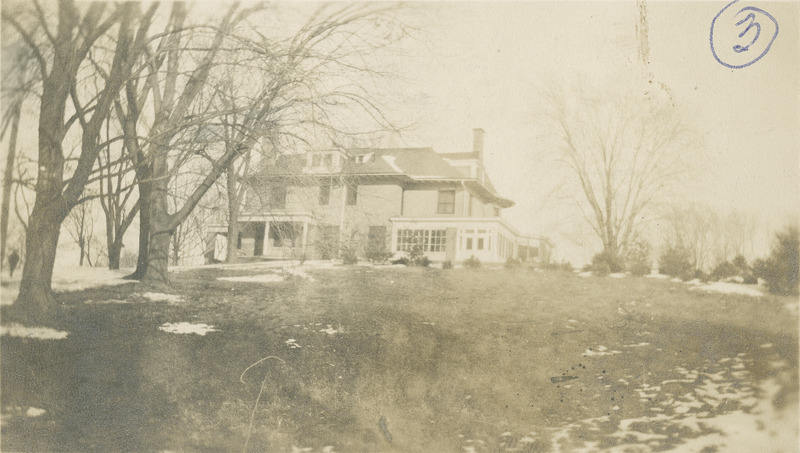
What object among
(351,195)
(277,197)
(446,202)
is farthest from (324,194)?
(446,202)

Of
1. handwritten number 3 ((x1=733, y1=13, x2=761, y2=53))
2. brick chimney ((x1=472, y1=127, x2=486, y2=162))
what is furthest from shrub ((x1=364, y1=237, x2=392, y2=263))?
handwritten number 3 ((x1=733, y1=13, x2=761, y2=53))

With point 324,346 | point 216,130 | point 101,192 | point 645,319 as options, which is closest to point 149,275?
point 101,192

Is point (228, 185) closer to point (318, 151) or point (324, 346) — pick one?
point (318, 151)

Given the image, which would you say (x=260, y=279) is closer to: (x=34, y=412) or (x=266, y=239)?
(x=266, y=239)

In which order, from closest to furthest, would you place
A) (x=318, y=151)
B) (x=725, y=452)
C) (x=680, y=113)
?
(x=725, y=452)
(x=680, y=113)
(x=318, y=151)

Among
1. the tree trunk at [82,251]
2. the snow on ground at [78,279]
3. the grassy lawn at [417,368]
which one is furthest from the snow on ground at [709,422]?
the tree trunk at [82,251]

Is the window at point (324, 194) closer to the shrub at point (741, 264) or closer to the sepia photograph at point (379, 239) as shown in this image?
the sepia photograph at point (379, 239)

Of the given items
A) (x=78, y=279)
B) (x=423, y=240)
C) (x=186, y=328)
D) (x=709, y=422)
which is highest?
(x=423, y=240)
